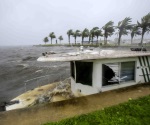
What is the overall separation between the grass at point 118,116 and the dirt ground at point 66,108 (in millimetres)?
434

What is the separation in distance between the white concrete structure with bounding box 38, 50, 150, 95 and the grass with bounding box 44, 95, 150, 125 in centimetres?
219

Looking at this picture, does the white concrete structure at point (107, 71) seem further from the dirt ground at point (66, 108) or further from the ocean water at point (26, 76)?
the ocean water at point (26, 76)

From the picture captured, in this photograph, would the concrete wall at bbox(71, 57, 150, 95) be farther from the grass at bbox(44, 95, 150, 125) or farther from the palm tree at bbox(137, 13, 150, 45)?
the palm tree at bbox(137, 13, 150, 45)

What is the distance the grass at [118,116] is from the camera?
5785mm

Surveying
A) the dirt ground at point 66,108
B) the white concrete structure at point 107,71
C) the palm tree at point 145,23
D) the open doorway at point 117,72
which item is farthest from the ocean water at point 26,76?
the palm tree at point 145,23

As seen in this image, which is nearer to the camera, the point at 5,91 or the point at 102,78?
the point at 102,78

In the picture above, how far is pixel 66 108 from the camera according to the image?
708 cm

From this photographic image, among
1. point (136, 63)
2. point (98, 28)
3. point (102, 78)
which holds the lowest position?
point (102, 78)

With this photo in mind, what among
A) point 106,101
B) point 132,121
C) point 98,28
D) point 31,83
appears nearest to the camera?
point 132,121

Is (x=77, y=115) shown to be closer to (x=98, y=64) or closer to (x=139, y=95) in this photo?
(x=98, y=64)

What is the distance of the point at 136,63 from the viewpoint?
9625 millimetres

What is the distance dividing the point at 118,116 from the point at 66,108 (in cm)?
240

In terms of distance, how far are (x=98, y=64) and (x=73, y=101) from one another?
2.55m

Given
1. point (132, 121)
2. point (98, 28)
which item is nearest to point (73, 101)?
point (132, 121)
